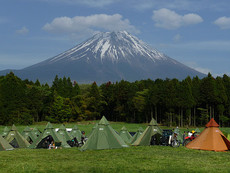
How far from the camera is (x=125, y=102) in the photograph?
95000 mm

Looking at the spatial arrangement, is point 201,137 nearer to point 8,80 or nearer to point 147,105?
point 147,105

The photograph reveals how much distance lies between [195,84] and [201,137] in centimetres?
5592

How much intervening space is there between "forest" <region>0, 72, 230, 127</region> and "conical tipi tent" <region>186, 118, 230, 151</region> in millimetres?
49265

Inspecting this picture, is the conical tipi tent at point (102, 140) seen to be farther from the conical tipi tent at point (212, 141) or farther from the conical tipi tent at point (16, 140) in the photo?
the conical tipi tent at point (16, 140)

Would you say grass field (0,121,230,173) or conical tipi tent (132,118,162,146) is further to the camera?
conical tipi tent (132,118,162,146)

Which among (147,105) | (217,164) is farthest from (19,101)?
(217,164)

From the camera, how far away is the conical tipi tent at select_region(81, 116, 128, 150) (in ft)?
76.3

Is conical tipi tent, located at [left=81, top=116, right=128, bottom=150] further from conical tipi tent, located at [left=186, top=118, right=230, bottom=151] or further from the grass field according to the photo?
conical tipi tent, located at [left=186, top=118, right=230, bottom=151]

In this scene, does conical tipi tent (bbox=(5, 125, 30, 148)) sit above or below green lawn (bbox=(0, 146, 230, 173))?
below

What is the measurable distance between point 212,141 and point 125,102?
72.8 m

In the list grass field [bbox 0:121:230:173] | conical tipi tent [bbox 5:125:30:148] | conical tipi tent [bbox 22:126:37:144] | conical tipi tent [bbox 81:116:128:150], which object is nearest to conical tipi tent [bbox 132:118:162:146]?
conical tipi tent [bbox 81:116:128:150]

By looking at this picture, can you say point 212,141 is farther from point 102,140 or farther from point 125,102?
point 125,102

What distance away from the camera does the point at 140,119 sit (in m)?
91.8

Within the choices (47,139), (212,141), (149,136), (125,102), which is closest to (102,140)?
(149,136)
